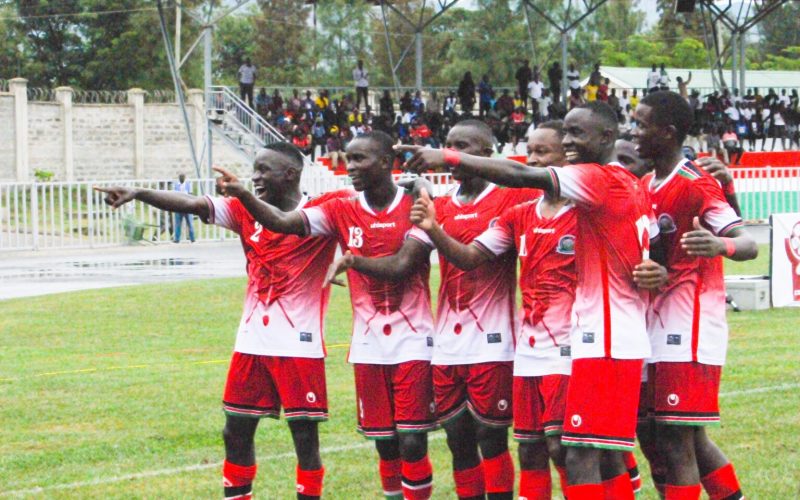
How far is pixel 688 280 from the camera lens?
7.23m

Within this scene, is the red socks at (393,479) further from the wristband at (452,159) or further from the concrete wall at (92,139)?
the concrete wall at (92,139)

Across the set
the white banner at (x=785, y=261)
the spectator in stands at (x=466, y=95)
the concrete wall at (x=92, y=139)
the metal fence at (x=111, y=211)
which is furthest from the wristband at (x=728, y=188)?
the concrete wall at (x=92, y=139)

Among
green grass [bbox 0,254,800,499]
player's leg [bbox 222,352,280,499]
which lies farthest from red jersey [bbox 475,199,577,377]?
green grass [bbox 0,254,800,499]

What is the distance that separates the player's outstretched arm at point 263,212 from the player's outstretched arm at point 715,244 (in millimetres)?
2267

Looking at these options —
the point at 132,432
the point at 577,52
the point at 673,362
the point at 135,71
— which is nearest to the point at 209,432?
the point at 132,432

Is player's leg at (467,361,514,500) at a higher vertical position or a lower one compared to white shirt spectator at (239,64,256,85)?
lower

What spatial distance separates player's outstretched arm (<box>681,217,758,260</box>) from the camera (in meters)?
6.66

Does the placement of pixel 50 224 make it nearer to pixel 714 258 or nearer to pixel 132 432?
pixel 132 432

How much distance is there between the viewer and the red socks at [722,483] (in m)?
7.32

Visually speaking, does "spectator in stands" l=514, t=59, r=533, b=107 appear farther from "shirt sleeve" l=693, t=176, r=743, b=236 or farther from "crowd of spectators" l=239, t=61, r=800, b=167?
"shirt sleeve" l=693, t=176, r=743, b=236

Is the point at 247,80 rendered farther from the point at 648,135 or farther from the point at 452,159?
the point at 452,159

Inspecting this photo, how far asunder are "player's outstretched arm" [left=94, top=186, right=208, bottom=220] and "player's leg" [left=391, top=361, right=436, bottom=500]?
158cm

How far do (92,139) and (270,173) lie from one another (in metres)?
46.4

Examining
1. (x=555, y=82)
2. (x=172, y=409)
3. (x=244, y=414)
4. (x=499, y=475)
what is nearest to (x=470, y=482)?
(x=499, y=475)
